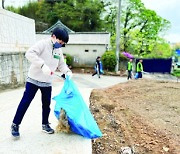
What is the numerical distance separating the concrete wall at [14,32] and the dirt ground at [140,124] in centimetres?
332

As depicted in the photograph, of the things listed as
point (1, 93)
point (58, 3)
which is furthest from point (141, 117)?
point (58, 3)

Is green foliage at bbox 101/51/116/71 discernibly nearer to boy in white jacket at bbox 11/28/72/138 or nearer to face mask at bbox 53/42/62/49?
boy in white jacket at bbox 11/28/72/138

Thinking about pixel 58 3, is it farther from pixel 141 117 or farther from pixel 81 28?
pixel 141 117

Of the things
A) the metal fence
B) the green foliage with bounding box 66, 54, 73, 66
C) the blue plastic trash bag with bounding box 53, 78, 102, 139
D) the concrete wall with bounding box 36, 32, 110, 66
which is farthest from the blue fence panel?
the blue plastic trash bag with bounding box 53, 78, 102, 139

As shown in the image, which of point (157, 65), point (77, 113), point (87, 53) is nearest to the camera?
point (77, 113)

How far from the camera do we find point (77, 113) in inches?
128

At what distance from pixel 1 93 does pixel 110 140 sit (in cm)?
426

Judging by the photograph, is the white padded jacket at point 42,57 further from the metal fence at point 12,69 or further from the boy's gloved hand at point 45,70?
the metal fence at point 12,69

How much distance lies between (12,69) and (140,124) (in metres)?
4.58

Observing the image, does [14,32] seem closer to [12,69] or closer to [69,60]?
[12,69]

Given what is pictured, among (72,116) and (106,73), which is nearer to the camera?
(72,116)

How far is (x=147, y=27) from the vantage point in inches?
1195

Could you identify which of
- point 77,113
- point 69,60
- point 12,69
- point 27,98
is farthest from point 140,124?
point 69,60

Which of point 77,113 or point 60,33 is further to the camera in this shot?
point 77,113
